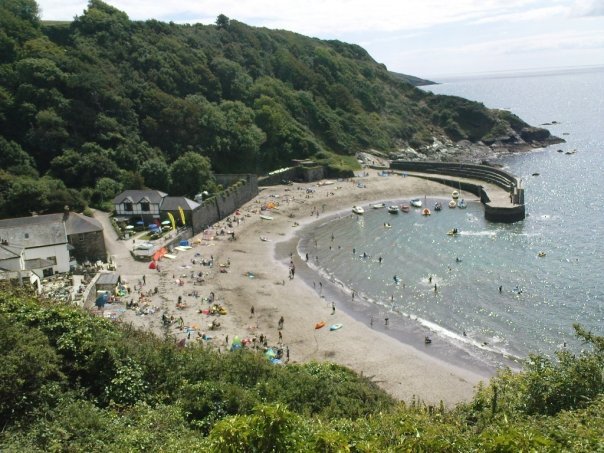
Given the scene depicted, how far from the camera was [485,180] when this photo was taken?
6981cm

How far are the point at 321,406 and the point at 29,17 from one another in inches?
2978

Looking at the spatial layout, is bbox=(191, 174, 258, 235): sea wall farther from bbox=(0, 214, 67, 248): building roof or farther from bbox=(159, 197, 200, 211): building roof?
Answer: bbox=(0, 214, 67, 248): building roof

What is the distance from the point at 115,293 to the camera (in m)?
34.8

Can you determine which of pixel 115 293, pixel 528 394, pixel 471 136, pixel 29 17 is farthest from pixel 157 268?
pixel 471 136

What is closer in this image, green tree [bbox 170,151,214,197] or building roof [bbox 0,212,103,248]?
building roof [bbox 0,212,103,248]

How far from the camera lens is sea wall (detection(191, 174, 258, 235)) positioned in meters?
50.2

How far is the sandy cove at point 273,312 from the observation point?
2714 cm

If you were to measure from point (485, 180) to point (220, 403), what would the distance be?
202 ft

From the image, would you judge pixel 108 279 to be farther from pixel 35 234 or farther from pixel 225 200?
pixel 225 200

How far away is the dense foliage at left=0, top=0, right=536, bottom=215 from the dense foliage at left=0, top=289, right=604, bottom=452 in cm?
3446

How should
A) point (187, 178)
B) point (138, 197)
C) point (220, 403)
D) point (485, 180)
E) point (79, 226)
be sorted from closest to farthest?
point (220, 403), point (79, 226), point (138, 197), point (187, 178), point (485, 180)

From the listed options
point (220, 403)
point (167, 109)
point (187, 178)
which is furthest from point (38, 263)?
point (167, 109)

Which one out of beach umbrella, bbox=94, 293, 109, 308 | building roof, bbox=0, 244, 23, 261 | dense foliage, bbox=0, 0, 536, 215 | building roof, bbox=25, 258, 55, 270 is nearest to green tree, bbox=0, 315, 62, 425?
beach umbrella, bbox=94, 293, 109, 308

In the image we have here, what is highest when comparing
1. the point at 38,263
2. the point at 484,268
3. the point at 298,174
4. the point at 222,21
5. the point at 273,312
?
the point at 222,21
